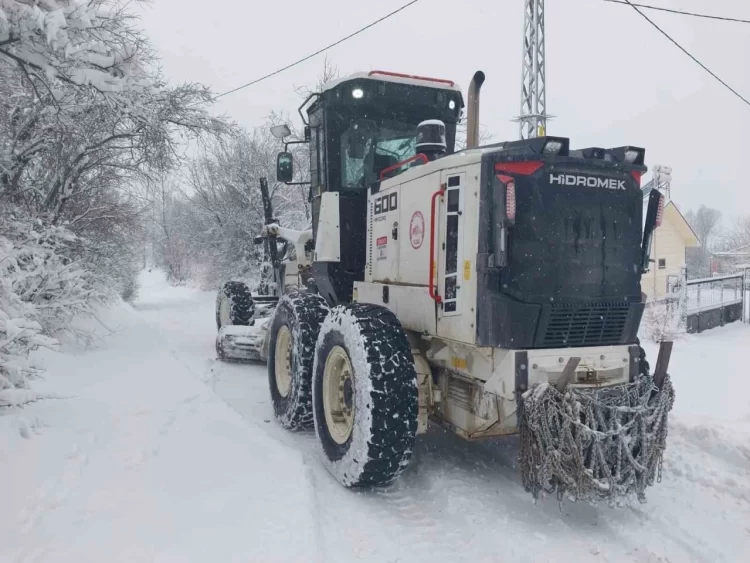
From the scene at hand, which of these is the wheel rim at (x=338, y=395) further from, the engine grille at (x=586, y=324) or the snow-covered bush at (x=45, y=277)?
the snow-covered bush at (x=45, y=277)

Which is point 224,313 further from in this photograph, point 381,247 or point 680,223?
point 680,223

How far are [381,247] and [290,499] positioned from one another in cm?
206

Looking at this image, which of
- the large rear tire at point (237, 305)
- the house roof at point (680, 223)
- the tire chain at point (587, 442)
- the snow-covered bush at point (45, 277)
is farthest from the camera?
the house roof at point (680, 223)

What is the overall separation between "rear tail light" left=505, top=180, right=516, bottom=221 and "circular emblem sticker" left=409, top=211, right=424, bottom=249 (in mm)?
847

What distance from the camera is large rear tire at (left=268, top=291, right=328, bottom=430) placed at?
16.9ft

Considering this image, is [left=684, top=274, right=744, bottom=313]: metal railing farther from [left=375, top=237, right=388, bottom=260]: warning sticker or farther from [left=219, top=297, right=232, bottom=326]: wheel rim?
[left=375, top=237, right=388, bottom=260]: warning sticker

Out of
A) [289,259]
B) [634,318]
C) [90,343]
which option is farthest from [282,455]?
[90,343]

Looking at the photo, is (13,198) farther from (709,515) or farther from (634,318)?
(709,515)

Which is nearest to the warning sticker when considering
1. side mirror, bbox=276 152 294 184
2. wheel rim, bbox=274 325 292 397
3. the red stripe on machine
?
the red stripe on machine

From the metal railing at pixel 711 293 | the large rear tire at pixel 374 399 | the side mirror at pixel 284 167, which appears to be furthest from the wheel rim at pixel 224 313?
the metal railing at pixel 711 293

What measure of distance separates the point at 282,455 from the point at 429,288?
5.80 feet

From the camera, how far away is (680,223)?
2642 centimetres

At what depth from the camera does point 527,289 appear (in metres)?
3.44

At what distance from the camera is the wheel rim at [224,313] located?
952 cm
